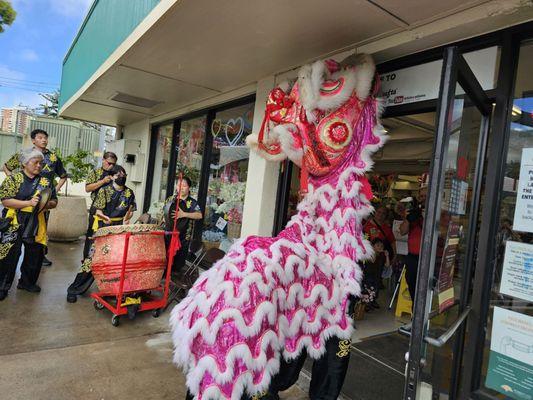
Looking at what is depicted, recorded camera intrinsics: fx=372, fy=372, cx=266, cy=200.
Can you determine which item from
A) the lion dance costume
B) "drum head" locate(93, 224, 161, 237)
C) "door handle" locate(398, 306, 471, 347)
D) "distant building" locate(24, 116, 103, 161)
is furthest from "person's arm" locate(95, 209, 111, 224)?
"distant building" locate(24, 116, 103, 161)

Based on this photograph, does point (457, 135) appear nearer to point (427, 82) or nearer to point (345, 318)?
point (345, 318)

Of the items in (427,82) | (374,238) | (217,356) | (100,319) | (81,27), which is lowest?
(100,319)

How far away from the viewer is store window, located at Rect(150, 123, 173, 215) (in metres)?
7.16

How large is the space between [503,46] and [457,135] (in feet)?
3.89

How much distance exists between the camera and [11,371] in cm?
265

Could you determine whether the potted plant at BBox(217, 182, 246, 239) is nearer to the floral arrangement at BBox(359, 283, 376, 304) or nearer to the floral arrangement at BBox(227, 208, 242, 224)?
the floral arrangement at BBox(227, 208, 242, 224)

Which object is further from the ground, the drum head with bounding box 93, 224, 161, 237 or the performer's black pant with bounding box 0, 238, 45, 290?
the drum head with bounding box 93, 224, 161, 237

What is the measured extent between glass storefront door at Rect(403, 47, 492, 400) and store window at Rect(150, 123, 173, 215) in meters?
5.79

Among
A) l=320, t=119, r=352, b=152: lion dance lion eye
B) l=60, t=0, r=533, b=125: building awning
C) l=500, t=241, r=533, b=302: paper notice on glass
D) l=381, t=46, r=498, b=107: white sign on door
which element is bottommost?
l=500, t=241, r=533, b=302: paper notice on glass

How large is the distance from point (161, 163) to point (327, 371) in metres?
6.03

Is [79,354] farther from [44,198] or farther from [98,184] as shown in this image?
[98,184]

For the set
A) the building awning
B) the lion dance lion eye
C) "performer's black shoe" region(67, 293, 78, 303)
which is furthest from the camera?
"performer's black shoe" region(67, 293, 78, 303)

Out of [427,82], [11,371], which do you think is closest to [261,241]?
[427,82]

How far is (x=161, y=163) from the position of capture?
7.41 meters
